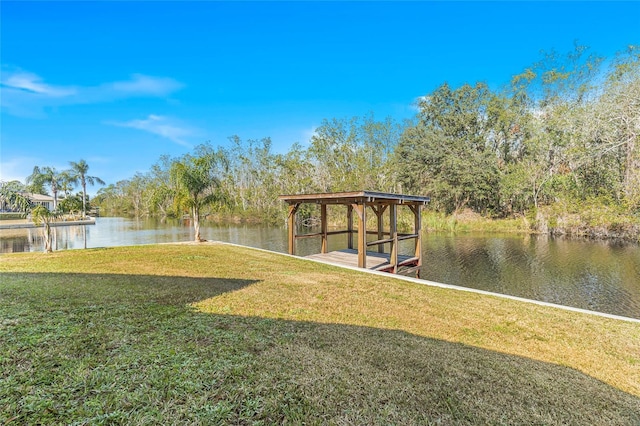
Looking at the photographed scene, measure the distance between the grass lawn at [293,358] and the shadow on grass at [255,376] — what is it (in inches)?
0.5

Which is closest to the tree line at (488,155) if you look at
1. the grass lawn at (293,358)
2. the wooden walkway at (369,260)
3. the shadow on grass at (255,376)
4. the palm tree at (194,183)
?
the palm tree at (194,183)

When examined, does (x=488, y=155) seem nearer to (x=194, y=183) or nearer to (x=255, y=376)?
(x=194, y=183)

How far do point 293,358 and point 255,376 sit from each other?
512mm

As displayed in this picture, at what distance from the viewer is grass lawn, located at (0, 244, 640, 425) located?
219cm

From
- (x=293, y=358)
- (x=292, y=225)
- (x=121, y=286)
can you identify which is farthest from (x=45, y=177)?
(x=293, y=358)

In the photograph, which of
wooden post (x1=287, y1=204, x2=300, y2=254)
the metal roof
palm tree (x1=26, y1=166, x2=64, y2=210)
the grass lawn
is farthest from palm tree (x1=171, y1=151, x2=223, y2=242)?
palm tree (x1=26, y1=166, x2=64, y2=210)

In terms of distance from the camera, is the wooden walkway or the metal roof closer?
the metal roof

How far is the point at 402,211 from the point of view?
2780 cm

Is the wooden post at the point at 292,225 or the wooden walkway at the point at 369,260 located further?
the wooden post at the point at 292,225

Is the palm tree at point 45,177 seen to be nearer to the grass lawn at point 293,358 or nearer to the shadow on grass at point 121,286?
the shadow on grass at point 121,286

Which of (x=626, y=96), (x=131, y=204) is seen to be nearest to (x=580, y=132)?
(x=626, y=96)

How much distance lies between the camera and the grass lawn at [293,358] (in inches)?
86.3

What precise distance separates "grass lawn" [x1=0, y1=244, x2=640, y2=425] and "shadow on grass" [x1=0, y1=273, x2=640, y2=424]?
12 millimetres

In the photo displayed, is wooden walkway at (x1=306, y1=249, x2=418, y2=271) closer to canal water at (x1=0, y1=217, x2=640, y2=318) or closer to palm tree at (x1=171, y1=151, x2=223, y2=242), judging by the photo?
canal water at (x1=0, y1=217, x2=640, y2=318)
